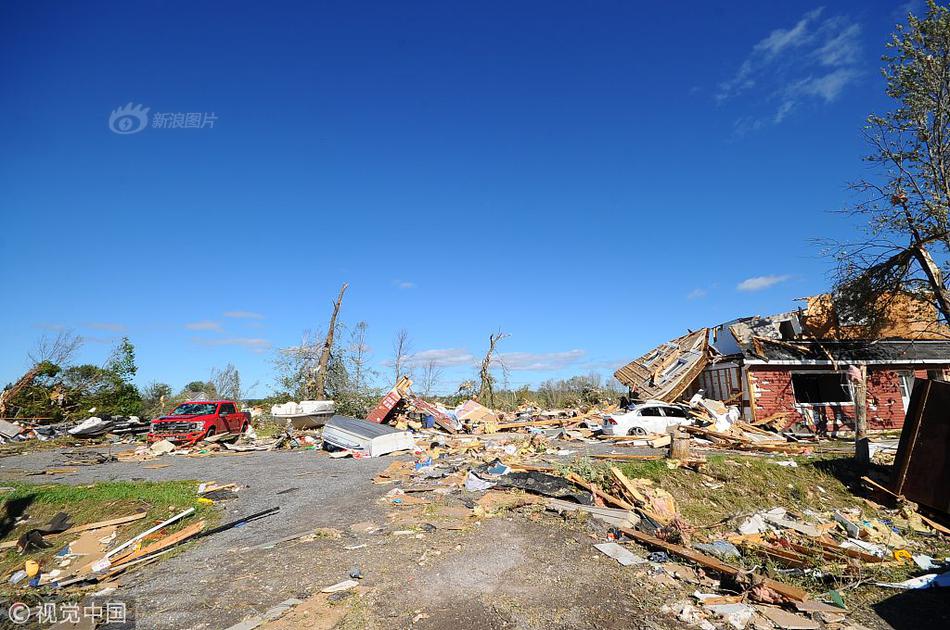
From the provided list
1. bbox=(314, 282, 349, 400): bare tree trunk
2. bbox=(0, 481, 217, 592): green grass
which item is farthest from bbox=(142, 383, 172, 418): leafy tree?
bbox=(0, 481, 217, 592): green grass

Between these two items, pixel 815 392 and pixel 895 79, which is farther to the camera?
pixel 815 392

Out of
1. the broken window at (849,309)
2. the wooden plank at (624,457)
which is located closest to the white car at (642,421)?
the wooden plank at (624,457)

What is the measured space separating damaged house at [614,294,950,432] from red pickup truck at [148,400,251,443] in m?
19.7

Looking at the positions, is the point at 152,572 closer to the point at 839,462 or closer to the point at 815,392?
the point at 839,462

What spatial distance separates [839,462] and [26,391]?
3714 centimetres

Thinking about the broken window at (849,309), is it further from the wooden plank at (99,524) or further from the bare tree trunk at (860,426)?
the wooden plank at (99,524)

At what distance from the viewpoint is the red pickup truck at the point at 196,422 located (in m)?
18.3

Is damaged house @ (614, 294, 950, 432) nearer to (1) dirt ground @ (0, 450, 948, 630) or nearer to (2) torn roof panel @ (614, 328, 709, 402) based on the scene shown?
(2) torn roof panel @ (614, 328, 709, 402)

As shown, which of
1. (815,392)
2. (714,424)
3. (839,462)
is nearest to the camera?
(839,462)

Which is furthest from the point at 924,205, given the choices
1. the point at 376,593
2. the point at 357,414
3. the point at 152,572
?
the point at 357,414

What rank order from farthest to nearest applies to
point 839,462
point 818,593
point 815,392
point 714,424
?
point 815,392 < point 714,424 < point 839,462 < point 818,593

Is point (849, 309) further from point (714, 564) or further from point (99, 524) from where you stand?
point (99, 524)

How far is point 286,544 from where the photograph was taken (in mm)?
6801

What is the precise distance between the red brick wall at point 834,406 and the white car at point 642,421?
4.39 metres
